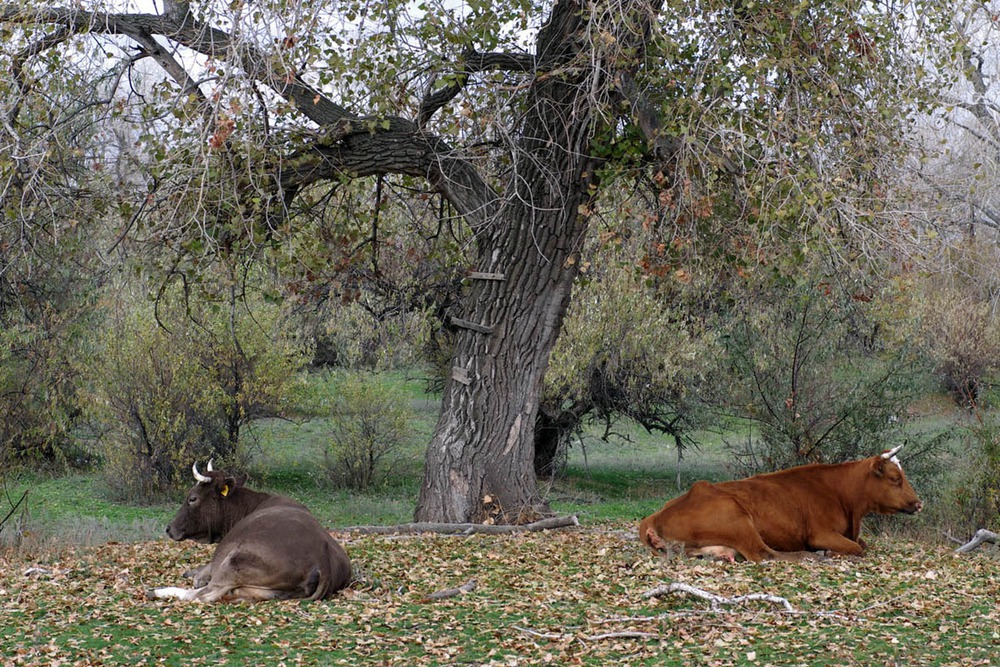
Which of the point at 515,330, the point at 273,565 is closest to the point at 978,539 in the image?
the point at 515,330

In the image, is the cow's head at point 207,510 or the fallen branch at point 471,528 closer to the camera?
the cow's head at point 207,510

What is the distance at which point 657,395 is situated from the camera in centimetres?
2117

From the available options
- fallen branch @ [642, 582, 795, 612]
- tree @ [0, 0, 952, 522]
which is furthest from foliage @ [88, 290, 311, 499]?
fallen branch @ [642, 582, 795, 612]

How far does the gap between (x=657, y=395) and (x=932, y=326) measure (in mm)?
10255

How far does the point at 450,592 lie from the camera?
840 centimetres

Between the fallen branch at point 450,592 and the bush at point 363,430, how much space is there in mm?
13934

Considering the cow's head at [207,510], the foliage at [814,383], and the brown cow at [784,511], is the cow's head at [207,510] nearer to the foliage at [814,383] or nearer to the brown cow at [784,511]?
the brown cow at [784,511]

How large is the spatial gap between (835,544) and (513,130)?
536 centimetres

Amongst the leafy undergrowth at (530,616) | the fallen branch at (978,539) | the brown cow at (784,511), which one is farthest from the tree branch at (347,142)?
the fallen branch at (978,539)

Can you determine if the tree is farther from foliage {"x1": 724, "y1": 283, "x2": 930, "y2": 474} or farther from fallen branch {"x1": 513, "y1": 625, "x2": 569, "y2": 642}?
fallen branch {"x1": 513, "y1": 625, "x2": 569, "y2": 642}

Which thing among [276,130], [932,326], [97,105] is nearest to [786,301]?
[276,130]

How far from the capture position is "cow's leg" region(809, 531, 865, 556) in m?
10.2

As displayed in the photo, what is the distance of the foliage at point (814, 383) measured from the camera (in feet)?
50.1

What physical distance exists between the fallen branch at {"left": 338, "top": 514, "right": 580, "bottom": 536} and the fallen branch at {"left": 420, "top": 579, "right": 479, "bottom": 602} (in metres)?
2.78
